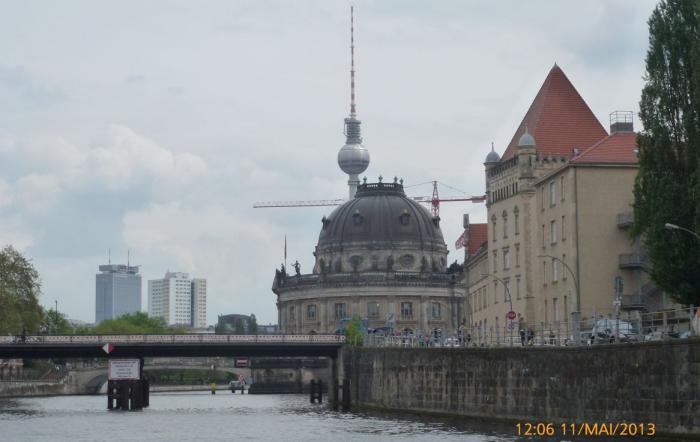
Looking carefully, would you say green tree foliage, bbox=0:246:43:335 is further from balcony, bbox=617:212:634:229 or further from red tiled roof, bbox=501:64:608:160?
balcony, bbox=617:212:634:229

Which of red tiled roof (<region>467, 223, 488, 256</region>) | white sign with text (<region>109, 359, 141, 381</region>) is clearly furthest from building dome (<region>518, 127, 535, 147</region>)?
red tiled roof (<region>467, 223, 488, 256</region>)

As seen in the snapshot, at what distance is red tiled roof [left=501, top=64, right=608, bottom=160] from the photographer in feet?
393

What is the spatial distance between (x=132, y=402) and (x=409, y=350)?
115ft

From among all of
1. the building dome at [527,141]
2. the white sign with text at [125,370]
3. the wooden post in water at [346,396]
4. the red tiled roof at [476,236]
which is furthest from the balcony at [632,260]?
the red tiled roof at [476,236]

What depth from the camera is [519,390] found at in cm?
7600

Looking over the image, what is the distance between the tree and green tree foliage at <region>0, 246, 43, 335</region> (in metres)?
83.6

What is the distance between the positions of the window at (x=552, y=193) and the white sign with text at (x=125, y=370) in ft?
124

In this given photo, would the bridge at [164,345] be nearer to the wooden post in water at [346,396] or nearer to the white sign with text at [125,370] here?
the white sign with text at [125,370]

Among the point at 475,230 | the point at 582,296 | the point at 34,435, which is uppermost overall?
the point at 475,230

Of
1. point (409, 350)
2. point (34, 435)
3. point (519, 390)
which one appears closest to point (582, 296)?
point (409, 350)

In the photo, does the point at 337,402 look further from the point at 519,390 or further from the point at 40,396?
the point at 40,396

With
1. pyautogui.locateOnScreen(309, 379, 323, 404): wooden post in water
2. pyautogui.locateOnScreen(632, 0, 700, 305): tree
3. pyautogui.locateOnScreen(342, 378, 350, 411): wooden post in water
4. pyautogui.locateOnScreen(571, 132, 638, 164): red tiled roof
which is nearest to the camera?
pyautogui.locateOnScreen(632, 0, 700, 305): tree

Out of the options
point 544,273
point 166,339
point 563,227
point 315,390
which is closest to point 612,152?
point 563,227

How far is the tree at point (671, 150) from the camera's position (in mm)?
70125
